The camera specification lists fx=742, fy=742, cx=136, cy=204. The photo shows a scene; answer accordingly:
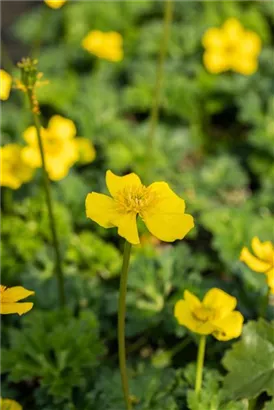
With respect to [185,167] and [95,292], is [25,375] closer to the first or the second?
[95,292]

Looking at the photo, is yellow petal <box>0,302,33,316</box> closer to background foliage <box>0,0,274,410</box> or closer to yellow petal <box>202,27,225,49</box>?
background foliage <box>0,0,274,410</box>

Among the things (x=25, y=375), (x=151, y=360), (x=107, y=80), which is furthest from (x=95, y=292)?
(x=107, y=80)

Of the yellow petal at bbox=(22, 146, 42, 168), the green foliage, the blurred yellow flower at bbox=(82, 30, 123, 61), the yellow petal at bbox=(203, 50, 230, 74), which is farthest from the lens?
the yellow petal at bbox=(203, 50, 230, 74)

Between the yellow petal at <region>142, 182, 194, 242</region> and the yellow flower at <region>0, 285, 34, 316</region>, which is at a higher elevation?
the yellow petal at <region>142, 182, 194, 242</region>

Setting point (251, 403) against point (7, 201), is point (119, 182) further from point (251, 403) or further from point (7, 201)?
point (7, 201)

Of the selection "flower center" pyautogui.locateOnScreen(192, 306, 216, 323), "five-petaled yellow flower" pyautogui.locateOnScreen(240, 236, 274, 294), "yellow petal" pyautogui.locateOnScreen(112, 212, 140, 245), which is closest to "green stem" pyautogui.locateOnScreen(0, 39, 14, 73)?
"five-petaled yellow flower" pyautogui.locateOnScreen(240, 236, 274, 294)

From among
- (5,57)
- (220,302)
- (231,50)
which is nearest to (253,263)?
(220,302)

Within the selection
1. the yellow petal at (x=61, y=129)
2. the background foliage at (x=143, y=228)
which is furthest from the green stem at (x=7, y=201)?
the yellow petal at (x=61, y=129)
